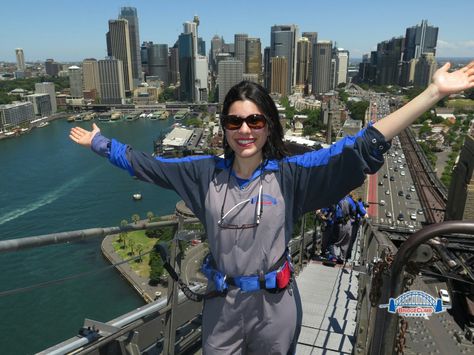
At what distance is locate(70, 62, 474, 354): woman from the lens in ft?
1.91

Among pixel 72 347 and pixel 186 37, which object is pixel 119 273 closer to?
pixel 72 347

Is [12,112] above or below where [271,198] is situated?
below

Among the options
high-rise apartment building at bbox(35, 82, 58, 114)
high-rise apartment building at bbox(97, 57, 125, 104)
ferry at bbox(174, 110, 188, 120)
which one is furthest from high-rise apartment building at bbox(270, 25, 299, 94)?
high-rise apartment building at bbox(35, 82, 58, 114)

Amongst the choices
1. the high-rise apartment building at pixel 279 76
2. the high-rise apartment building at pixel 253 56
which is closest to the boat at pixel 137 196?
the high-rise apartment building at pixel 279 76

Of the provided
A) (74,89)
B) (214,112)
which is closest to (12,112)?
(74,89)

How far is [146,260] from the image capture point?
755 centimetres

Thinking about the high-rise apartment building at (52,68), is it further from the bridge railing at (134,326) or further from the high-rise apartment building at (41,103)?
the bridge railing at (134,326)

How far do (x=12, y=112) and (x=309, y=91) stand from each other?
26502 mm

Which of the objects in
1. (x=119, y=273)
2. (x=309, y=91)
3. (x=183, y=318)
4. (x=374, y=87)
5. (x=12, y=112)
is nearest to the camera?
(x=183, y=318)

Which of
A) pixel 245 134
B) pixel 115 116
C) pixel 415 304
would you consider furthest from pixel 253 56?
pixel 415 304

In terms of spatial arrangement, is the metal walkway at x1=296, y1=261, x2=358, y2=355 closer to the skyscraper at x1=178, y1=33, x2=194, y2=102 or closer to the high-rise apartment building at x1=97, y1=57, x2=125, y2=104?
the high-rise apartment building at x1=97, y1=57, x2=125, y2=104

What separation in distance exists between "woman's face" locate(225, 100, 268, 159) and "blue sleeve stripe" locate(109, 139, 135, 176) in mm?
174

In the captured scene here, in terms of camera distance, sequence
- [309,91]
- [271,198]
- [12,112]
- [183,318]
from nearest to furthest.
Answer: [271,198], [183,318], [12,112], [309,91]

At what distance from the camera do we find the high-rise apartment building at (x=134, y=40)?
42328mm
